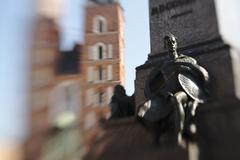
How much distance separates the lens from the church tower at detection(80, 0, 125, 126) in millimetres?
34375

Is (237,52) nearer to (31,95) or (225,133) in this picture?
(225,133)

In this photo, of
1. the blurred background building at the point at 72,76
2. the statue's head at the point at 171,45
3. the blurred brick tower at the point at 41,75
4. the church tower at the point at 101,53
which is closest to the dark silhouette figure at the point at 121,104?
the statue's head at the point at 171,45

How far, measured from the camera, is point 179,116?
4938 millimetres

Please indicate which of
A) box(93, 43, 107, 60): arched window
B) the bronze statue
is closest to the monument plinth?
the bronze statue

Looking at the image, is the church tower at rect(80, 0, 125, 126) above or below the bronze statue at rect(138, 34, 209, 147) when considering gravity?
above

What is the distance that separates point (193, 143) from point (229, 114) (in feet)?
1.53

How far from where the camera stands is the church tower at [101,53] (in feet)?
113

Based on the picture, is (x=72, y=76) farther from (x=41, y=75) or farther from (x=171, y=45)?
(x=171, y=45)

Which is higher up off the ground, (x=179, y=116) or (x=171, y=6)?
(x=171, y=6)

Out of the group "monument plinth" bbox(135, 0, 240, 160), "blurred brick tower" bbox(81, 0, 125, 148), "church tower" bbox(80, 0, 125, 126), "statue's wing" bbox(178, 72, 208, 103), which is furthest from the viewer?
"church tower" bbox(80, 0, 125, 126)

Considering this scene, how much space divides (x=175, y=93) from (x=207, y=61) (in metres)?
0.63

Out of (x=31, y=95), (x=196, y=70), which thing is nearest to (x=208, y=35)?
(x=196, y=70)

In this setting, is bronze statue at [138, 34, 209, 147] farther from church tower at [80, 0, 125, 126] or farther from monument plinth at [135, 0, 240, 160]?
church tower at [80, 0, 125, 126]

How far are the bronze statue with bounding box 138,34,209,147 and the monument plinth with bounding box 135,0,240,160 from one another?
10cm
